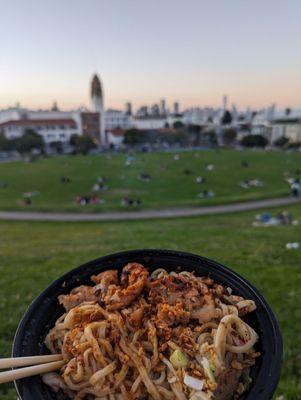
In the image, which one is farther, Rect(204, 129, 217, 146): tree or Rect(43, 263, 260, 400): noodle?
Rect(204, 129, 217, 146): tree

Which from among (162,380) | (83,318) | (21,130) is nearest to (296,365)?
(162,380)

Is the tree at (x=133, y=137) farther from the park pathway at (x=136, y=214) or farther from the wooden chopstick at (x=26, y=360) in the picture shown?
the wooden chopstick at (x=26, y=360)

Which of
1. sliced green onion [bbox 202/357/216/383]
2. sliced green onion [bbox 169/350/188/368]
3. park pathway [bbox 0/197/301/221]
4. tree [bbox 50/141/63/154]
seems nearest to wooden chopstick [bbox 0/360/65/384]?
sliced green onion [bbox 169/350/188/368]

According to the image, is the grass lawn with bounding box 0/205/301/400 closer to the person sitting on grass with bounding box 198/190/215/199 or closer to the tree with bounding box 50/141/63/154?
the person sitting on grass with bounding box 198/190/215/199

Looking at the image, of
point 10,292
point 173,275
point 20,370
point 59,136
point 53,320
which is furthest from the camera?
point 59,136

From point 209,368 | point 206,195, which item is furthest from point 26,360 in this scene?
point 206,195

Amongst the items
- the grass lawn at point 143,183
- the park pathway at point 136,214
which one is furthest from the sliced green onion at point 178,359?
the grass lawn at point 143,183

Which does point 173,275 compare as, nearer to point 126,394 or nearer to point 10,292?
point 126,394
